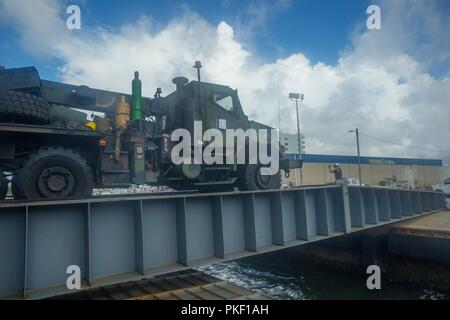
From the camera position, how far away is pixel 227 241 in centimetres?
732

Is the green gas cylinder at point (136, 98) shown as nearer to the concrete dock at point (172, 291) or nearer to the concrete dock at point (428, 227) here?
the concrete dock at point (172, 291)

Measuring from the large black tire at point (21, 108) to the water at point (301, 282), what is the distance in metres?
11.3

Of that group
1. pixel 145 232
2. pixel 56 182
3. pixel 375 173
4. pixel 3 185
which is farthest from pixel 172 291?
pixel 375 173

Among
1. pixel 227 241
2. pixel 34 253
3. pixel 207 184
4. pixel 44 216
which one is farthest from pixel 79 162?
pixel 227 241

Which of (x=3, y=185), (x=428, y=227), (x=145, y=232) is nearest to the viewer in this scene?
(x=145, y=232)

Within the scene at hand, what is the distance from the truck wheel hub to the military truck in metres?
0.02

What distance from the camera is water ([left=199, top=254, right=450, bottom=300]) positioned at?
14312 millimetres

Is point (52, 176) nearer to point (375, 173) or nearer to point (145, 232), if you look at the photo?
point (145, 232)

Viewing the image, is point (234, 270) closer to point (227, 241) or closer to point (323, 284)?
point (323, 284)

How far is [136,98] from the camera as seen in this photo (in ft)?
27.6

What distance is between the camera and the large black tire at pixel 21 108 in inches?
233

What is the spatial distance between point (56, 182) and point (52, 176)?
0.15 metres

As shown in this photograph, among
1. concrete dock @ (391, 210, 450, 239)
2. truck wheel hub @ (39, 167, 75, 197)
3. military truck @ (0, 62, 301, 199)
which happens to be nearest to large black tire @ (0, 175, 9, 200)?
military truck @ (0, 62, 301, 199)

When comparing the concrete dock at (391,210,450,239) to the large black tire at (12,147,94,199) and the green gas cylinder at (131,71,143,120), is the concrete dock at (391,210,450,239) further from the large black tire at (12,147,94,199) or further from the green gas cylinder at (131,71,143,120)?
the large black tire at (12,147,94,199)
